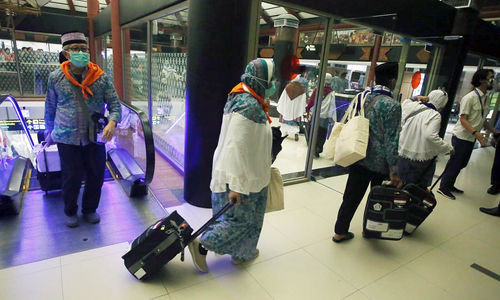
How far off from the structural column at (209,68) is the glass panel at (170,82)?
1.09 metres

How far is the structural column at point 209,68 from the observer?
2600 millimetres

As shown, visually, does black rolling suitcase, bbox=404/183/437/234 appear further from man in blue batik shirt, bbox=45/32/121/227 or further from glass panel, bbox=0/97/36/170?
glass panel, bbox=0/97/36/170

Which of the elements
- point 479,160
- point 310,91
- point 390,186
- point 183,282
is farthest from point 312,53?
point 479,160

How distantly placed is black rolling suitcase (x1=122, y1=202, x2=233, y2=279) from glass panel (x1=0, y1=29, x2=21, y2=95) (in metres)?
9.60

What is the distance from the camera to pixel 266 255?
236 cm

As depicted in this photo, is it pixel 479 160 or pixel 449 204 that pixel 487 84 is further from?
pixel 479 160

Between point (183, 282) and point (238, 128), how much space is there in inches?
45.0

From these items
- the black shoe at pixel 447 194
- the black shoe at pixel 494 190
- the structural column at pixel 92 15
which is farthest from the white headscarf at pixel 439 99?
the structural column at pixel 92 15

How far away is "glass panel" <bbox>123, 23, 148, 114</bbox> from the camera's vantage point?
203 inches

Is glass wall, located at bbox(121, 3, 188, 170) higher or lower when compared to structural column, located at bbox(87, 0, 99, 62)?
lower

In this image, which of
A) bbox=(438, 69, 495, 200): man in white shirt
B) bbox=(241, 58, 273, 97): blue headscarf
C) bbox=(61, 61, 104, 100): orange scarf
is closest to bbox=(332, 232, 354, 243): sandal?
bbox=(241, 58, 273, 97): blue headscarf

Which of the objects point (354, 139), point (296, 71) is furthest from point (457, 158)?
point (354, 139)

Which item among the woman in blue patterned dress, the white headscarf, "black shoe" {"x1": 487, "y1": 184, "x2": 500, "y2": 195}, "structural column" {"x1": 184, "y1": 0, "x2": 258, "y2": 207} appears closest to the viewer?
the woman in blue patterned dress

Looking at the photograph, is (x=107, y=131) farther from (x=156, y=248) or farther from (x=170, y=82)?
(x=170, y=82)
